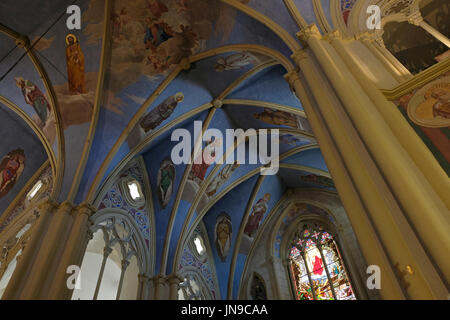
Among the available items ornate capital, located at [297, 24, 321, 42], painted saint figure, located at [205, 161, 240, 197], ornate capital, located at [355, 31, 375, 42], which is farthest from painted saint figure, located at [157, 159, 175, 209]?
ornate capital, located at [355, 31, 375, 42]

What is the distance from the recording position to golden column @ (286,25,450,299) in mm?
2385

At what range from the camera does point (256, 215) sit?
12.5 m

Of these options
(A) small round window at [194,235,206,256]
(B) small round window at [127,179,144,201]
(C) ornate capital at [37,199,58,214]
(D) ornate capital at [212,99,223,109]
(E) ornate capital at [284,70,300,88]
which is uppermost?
(D) ornate capital at [212,99,223,109]

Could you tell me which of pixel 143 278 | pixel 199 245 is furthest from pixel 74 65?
pixel 199 245

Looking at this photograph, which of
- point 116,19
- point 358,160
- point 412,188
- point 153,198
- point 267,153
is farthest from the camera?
point 267,153

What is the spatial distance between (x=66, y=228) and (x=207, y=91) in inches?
212

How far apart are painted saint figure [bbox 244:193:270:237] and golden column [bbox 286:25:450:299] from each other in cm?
828

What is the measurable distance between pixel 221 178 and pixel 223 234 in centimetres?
221

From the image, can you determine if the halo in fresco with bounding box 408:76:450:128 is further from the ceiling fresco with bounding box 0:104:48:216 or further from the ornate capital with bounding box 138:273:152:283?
the ceiling fresco with bounding box 0:104:48:216

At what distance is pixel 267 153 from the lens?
11.7 meters

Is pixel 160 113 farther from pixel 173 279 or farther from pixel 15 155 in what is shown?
pixel 15 155

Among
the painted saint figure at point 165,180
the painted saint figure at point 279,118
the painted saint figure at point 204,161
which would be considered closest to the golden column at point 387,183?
the painted saint figure at point 279,118

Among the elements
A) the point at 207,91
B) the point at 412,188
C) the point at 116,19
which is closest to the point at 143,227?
the point at 207,91

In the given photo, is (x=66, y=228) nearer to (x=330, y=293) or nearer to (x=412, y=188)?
(x=412, y=188)
